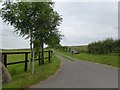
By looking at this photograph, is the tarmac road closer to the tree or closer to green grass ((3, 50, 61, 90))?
green grass ((3, 50, 61, 90))

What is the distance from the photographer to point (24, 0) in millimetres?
14914

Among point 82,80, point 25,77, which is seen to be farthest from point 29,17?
point 82,80

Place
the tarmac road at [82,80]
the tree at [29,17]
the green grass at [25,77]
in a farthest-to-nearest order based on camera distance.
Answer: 1. the tree at [29,17]
2. the tarmac road at [82,80]
3. the green grass at [25,77]

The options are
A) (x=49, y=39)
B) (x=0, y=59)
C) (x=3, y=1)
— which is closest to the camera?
(x=0, y=59)

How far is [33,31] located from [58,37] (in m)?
6.52

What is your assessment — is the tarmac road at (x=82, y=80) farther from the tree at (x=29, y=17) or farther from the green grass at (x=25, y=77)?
the tree at (x=29, y=17)

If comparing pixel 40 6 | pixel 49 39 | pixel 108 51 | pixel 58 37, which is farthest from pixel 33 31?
pixel 108 51

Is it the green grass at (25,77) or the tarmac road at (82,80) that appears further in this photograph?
the tarmac road at (82,80)

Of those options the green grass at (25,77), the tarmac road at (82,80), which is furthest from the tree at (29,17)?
the tarmac road at (82,80)

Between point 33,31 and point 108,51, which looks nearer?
point 33,31

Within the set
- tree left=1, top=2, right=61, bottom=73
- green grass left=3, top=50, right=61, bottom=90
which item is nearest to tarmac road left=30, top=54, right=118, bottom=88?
green grass left=3, top=50, right=61, bottom=90

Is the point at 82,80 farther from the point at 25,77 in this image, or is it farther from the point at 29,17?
the point at 29,17

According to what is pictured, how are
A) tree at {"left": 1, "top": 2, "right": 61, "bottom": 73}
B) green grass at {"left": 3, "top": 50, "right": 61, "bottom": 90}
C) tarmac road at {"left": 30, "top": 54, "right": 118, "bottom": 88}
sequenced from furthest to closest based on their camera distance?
tree at {"left": 1, "top": 2, "right": 61, "bottom": 73} → tarmac road at {"left": 30, "top": 54, "right": 118, "bottom": 88} → green grass at {"left": 3, "top": 50, "right": 61, "bottom": 90}

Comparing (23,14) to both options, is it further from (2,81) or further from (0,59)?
(2,81)
